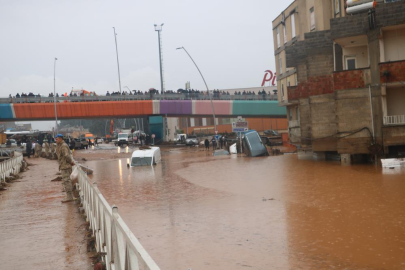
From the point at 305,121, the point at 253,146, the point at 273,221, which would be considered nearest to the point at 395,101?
the point at 305,121

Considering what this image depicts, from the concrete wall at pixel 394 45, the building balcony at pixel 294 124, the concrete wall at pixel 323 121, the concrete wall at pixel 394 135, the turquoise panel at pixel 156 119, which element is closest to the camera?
the concrete wall at pixel 394 135

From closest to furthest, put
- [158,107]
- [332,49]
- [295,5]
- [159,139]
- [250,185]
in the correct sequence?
[250,185], [332,49], [295,5], [158,107], [159,139]

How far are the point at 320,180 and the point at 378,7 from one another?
9.55m

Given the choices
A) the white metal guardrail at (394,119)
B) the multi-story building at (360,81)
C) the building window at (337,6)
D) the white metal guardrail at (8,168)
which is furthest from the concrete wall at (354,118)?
the white metal guardrail at (8,168)

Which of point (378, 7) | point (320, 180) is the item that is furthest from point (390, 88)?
point (320, 180)

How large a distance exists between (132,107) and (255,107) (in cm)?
1628

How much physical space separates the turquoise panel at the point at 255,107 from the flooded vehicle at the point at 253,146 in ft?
89.8

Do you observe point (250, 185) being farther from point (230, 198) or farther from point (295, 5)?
point (295, 5)

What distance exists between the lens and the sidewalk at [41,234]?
8.20 meters

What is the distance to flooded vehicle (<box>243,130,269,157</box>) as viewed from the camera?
39.7 meters

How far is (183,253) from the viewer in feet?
29.3

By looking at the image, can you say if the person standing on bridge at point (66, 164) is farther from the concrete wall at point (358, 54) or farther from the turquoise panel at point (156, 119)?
the turquoise panel at point (156, 119)

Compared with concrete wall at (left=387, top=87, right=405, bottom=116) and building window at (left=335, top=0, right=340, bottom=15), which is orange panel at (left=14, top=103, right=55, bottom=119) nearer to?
building window at (left=335, top=0, right=340, bottom=15)

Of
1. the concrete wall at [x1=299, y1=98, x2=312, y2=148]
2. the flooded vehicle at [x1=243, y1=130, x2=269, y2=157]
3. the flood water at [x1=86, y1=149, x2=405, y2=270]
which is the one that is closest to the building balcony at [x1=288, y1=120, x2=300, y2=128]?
the concrete wall at [x1=299, y1=98, x2=312, y2=148]
